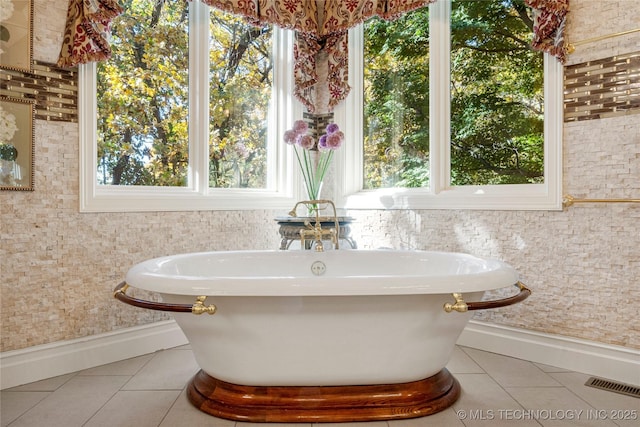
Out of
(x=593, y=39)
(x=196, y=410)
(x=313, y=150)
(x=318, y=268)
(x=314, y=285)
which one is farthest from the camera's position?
(x=313, y=150)

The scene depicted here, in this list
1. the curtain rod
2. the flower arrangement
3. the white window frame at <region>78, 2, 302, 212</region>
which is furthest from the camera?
the flower arrangement

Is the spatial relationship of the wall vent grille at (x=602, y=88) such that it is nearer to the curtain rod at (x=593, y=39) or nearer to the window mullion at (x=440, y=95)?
the curtain rod at (x=593, y=39)

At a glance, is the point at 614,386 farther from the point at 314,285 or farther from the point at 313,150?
the point at 313,150

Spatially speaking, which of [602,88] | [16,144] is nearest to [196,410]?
[16,144]

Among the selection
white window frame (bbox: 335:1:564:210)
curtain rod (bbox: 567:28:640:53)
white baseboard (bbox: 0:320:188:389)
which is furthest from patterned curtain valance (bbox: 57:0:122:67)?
curtain rod (bbox: 567:28:640:53)

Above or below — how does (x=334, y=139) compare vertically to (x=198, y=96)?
below

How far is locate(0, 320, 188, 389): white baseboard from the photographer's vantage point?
2.05m

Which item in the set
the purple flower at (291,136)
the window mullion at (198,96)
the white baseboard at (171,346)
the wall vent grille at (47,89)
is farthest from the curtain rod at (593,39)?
the wall vent grille at (47,89)

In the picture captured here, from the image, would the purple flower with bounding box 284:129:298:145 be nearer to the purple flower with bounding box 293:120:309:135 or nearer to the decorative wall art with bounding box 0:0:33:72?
the purple flower with bounding box 293:120:309:135

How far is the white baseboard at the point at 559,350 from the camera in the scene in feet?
6.85

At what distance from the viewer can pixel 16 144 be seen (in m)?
2.06

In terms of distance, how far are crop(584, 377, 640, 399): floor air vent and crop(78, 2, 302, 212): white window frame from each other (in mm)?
2099

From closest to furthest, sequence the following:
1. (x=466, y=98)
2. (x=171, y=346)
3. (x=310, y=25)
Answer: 1. (x=171, y=346)
2. (x=466, y=98)
3. (x=310, y=25)

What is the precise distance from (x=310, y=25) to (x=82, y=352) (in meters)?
2.47
